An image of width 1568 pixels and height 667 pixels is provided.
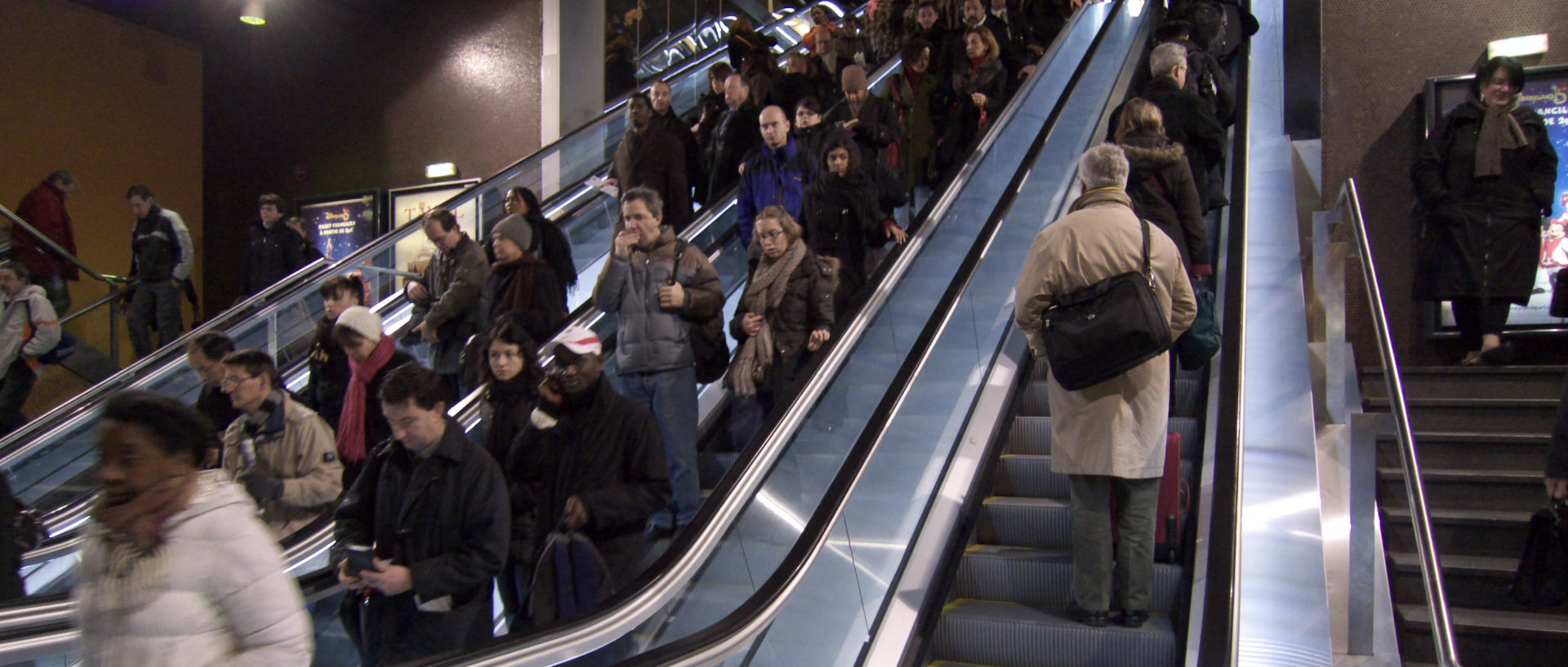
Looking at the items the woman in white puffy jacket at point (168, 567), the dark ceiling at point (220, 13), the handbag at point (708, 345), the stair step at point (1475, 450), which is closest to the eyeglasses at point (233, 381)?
the handbag at point (708, 345)

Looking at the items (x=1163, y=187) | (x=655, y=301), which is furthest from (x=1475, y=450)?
(x=655, y=301)

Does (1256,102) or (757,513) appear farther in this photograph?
(1256,102)

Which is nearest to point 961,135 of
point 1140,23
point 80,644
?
point 1140,23

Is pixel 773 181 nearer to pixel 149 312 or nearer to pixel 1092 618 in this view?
pixel 1092 618

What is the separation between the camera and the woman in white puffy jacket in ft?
6.21

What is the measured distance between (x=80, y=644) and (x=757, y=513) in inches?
79.0

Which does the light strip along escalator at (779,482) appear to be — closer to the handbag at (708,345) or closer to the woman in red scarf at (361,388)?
the handbag at (708,345)

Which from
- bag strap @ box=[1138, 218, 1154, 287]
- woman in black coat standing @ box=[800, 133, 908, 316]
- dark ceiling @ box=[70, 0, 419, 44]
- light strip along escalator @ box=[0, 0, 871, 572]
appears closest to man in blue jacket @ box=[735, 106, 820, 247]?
woman in black coat standing @ box=[800, 133, 908, 316]

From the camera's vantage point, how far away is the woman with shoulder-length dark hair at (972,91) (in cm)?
815

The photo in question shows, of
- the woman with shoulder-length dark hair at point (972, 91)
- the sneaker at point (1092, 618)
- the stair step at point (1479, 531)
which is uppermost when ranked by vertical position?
the woman with shoulder-length dark hair at point (972, 91)

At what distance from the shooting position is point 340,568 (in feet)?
11.0

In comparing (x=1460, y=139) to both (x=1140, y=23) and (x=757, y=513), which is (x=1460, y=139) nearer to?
(x=1140, y=23)

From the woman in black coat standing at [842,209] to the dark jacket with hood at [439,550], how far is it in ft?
9.94

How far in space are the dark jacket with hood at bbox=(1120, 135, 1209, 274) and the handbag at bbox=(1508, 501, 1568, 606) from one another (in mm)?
1741
